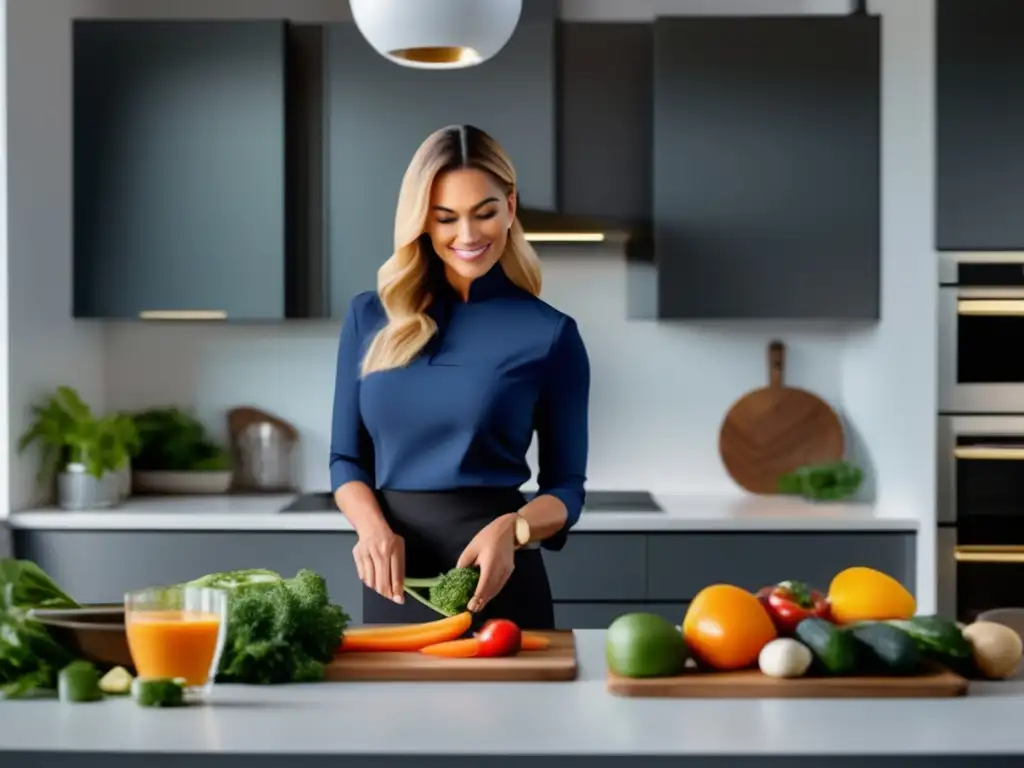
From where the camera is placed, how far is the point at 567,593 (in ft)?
12.2

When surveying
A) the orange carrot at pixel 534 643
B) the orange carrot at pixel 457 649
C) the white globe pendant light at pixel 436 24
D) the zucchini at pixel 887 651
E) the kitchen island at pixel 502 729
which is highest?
the white globe pendant light at pixel 436 24

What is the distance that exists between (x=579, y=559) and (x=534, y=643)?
1.72m

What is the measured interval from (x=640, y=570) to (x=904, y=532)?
67cm

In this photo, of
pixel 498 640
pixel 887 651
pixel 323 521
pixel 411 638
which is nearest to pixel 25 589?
pixel 411 638

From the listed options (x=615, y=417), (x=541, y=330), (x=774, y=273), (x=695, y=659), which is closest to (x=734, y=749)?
(x=695, y=659)

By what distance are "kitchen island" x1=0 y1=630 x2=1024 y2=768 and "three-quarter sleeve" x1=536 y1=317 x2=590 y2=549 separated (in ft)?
2.18

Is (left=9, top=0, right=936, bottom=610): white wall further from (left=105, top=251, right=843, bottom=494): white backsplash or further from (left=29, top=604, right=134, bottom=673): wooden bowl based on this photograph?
(left=29, top=604, right=134, bottom=673): wooden bowl

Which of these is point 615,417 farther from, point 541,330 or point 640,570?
point 541,330

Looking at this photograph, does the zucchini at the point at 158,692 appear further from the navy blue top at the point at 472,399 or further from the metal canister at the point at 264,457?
the metal canister at the point at 264,457

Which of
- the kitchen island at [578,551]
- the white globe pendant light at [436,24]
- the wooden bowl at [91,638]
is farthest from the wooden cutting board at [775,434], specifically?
the wooden bowl at [91,638]

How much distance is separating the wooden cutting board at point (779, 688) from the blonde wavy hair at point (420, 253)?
0.86 metres

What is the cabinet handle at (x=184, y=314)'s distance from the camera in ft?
13.0

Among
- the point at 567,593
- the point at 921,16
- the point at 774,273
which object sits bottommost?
the point at 567,593

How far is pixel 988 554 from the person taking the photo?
360 centimetres
